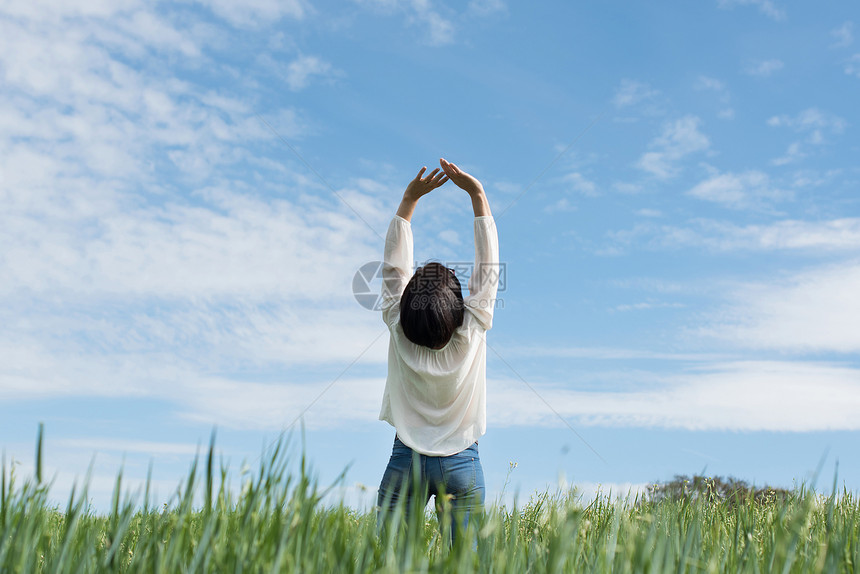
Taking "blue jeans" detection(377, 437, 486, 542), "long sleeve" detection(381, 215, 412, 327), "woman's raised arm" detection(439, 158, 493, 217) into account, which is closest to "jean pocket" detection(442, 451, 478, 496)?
"blue jeans" detection(377, 437, 486, 542)

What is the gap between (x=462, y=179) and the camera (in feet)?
14.0

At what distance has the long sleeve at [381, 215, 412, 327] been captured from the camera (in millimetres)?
4086

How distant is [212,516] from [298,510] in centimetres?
28

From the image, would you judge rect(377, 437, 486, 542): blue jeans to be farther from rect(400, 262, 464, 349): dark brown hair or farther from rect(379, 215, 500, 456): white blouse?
rect(400, 262, 464, 349): dark brown hair

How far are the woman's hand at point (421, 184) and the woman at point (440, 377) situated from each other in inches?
18.0

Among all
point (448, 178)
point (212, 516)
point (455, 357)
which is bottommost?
point (212, 516)

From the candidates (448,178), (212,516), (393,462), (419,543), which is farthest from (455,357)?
(212,516)

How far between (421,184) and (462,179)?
0.28m

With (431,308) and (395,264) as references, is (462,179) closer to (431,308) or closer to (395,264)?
(395,264)

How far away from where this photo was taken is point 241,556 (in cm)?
208

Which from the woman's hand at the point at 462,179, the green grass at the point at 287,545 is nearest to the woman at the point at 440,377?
the woman's hand at the point at 462,179

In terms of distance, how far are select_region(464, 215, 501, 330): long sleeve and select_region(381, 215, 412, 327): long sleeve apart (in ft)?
1.49

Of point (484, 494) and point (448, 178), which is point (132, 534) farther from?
point (448, 178)

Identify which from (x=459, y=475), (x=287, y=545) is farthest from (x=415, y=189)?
(x=287, y=545)
